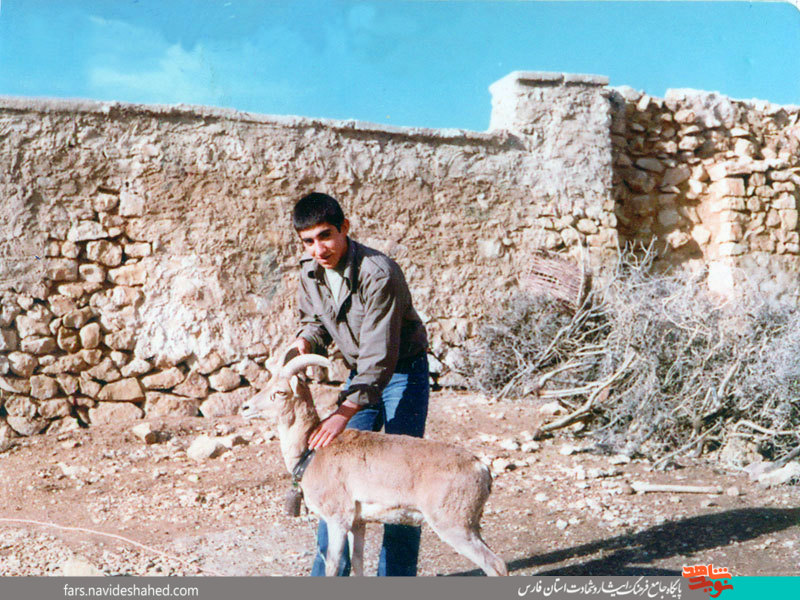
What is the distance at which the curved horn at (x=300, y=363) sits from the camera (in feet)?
11.2

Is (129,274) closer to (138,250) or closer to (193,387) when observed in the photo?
(138,250)

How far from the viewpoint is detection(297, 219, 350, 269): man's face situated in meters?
3.46

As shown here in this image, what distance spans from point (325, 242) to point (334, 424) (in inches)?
31.9

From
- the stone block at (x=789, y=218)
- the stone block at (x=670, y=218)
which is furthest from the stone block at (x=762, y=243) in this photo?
the stone block at (x=670, y=218)

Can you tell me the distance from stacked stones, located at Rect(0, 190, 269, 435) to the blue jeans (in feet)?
11.2

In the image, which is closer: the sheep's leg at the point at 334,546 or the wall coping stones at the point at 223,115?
the sheep's leg at the point at 334,546

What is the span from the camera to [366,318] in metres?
3.48

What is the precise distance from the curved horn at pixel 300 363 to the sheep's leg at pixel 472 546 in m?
0.86

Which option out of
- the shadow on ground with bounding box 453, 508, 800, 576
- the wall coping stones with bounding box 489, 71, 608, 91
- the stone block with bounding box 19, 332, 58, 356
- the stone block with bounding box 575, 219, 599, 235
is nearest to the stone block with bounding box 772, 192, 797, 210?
the stone block with bounding box 575, 219, 599, 235

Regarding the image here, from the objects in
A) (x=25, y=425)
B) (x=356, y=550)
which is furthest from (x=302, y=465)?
(x=25, y=425)

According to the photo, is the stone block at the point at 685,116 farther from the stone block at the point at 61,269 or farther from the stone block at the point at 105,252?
the stone block at the point at 61,269

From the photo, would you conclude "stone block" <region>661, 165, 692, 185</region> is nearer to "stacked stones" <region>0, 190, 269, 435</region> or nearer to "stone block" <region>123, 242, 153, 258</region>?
"stacked stones" <region>0, 190, 269, 435</region>

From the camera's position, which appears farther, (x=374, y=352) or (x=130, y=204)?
(x=130, y=204)

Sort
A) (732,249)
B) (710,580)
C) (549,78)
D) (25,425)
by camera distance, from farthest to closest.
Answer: (732,249) < (549,78) < (25,425) < (710,580)
